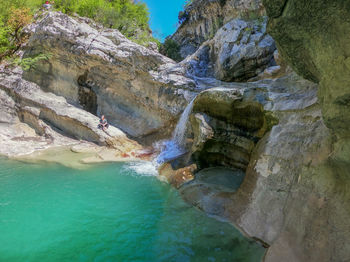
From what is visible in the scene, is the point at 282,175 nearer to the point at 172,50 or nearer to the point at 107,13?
the point at 107,13

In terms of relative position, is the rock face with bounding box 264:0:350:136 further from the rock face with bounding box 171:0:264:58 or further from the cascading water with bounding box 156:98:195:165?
the rock face with bounding box 171:0:264:58

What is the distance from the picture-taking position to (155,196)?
661 centimetres

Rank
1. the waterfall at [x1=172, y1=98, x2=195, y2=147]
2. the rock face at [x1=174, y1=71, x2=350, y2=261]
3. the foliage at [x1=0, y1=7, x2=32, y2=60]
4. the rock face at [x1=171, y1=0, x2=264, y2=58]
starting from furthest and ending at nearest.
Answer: the foliage at [x1=0, y1=7, x2=32, y2=60] < the rock face at [x1=171, y1=0, x2=264, y2=58] < the waterfall at [x1=172, y1=98, x2=195, y2=147] < the rock face at [x1=174, y1=71, x2=350, y2=261]

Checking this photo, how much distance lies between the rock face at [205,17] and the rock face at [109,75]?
5818 millimetres

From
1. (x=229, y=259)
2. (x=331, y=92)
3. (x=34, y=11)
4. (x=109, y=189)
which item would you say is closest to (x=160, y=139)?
(x=109, y=189)

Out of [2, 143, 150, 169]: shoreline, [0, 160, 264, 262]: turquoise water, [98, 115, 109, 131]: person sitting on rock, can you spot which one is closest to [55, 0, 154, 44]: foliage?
[98, 115, 109, 131]: person sitting on rock

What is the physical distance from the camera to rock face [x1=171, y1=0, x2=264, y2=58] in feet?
45.8

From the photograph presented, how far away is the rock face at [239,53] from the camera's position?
11.4 meters

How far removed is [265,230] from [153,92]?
9594mm

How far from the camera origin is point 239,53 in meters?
11.9

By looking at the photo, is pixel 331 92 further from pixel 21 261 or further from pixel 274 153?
pixel 21 261

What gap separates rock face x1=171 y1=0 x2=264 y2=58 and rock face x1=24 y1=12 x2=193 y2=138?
19.1ft

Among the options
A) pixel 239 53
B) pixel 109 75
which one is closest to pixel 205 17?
pixel 239 53

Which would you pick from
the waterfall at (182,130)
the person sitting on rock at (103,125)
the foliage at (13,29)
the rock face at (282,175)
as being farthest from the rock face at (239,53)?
the foliage at (13,29)
